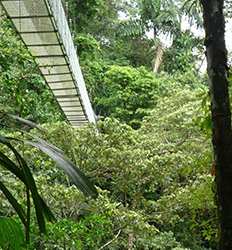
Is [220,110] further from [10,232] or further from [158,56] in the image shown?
[158,56]

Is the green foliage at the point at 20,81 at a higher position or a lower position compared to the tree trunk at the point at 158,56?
lower

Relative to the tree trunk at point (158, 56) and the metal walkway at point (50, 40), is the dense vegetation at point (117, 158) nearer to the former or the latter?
the metal walkway at point (50, 40)

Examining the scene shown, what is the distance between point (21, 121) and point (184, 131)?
6.67 metres

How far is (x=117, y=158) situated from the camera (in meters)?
5.66

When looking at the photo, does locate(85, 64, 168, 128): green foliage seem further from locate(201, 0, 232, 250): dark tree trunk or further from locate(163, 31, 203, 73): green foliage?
locate(201, 0, 232, 250): dark tree trunk

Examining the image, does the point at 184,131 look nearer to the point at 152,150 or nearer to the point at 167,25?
A: the point at 152,150

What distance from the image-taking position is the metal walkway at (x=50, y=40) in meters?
3.38

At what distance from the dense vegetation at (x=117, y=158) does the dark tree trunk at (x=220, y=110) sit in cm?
34

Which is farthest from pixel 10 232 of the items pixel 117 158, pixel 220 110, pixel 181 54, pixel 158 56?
pixel 181 54

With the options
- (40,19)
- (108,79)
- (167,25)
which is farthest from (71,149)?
(167,25)

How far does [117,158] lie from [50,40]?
2.12 m

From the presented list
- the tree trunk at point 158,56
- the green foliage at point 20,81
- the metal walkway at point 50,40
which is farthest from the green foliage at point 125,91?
the metal walkway at point 50,40

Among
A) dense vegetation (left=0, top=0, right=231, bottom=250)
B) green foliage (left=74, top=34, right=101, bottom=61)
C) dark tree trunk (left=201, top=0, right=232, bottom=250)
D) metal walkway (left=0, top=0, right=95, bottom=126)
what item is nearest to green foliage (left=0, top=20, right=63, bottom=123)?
dense vegetation (left=0, top=0, right=231, bottom=250)

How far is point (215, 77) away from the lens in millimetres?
1172
